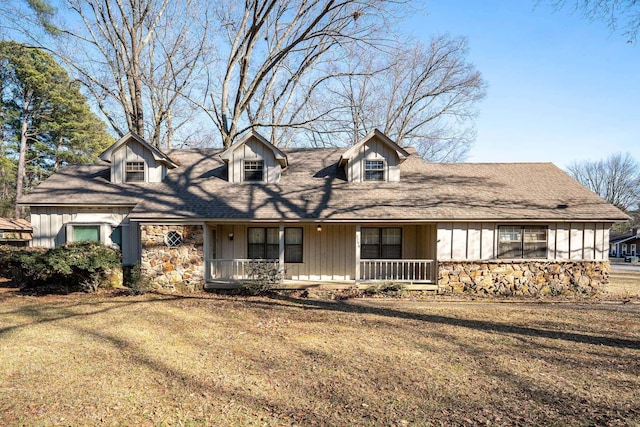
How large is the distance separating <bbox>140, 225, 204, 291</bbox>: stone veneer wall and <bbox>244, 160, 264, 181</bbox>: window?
3172mm

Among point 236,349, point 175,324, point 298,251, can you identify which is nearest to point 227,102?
point 298,251

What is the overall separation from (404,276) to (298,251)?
162 inches

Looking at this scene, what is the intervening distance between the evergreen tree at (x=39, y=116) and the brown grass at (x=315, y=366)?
27724 millimetres

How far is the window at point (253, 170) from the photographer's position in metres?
13.9

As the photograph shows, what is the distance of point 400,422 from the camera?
12.9 feet

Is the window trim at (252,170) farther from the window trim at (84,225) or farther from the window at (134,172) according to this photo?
the window trim at (84,225)

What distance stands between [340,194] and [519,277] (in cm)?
678

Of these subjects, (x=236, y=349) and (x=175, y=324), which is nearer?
(x=236, y=349)

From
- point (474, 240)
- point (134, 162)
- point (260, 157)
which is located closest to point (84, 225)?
point (134, 162)

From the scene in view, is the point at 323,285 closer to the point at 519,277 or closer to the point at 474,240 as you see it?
the point at 474,240

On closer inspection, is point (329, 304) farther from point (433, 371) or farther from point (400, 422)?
point (400, 422)

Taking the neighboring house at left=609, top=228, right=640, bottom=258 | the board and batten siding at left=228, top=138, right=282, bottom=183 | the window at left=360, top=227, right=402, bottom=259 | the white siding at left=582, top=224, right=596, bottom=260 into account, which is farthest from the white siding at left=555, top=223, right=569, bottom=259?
the neighboring house at left=609, top=228, right=640, bottom=258

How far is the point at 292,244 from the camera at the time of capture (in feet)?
43.0

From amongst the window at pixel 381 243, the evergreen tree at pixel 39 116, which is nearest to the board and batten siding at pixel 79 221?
the window at pixel 381 243
